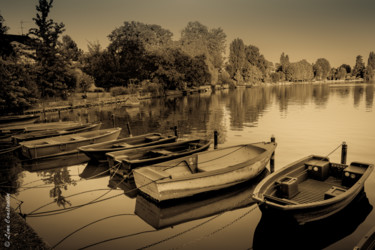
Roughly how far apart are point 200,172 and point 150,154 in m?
3.76

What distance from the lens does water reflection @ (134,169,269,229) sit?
34.5 ft

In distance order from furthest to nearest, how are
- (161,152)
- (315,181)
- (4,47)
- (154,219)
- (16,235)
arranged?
1. (4,47)
2. (161,152)
3. (315,181)
4. (154,219)
5. (16,235)

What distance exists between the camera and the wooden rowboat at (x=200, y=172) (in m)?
11.0

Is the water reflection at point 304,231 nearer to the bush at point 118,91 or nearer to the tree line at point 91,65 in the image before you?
the tree line at point 91,65

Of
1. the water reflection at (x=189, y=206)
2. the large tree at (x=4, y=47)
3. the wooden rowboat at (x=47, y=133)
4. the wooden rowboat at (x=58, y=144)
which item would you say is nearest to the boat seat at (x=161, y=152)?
the water reflection at (x=189, y=206)

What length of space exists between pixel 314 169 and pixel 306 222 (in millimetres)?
3558

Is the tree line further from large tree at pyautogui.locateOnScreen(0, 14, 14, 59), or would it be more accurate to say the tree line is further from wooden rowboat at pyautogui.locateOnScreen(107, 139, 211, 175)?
wooden rowboat at pyautogui.locateOnScreen(107, 139, 211, 175)

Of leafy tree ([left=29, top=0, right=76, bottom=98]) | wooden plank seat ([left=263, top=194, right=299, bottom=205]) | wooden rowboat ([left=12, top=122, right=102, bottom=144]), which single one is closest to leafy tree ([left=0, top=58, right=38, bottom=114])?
leafy tree ([left=29, top=0, right=76, bottom=98])

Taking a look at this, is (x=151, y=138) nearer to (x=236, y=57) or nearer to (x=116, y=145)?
(x=116, y=145)

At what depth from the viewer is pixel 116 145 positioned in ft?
55.7

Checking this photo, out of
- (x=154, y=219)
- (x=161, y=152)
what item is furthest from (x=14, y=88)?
(x=154, y=219)

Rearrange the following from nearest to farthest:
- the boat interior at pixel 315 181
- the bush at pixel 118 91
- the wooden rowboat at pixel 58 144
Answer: the boat interior at pixel 315 181 < the wooden rowboat at pixel 58 144 < the bush at pixel 118 91

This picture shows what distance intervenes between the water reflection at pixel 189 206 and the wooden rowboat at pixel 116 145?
490 cm

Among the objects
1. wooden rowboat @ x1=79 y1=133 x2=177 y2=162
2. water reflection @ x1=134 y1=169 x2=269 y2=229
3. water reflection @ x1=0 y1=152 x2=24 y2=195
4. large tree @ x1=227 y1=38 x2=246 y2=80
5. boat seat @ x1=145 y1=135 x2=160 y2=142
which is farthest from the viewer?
large tree @ x1=227 y1=38 x2=246 y2=80
